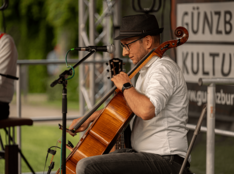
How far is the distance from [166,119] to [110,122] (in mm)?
325

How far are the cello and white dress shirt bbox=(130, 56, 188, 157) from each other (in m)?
0.08

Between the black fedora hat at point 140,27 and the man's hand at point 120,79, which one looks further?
the black fedora hat at point 140,27

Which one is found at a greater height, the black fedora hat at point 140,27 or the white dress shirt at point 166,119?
the black fedora hat at point 140,27

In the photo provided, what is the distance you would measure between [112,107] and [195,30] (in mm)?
1827

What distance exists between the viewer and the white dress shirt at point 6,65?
3.67 m

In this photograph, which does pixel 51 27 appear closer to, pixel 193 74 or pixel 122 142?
pixel 193 74

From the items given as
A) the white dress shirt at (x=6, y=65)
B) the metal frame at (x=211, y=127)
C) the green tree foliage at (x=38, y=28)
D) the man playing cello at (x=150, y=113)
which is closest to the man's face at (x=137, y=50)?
the man playing cello at (x=150, y=113)

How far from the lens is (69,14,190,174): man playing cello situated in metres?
2.34

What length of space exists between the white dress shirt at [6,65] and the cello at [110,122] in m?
1.31

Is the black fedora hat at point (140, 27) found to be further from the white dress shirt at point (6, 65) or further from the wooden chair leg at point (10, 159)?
the wooden chair leg at point (10, 159)

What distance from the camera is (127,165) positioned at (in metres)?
2.37

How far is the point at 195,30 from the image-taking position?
403cm

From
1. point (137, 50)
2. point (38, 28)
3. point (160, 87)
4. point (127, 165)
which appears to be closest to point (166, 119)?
point (160, 87)

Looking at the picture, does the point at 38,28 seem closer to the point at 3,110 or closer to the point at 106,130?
the point at 3,110
